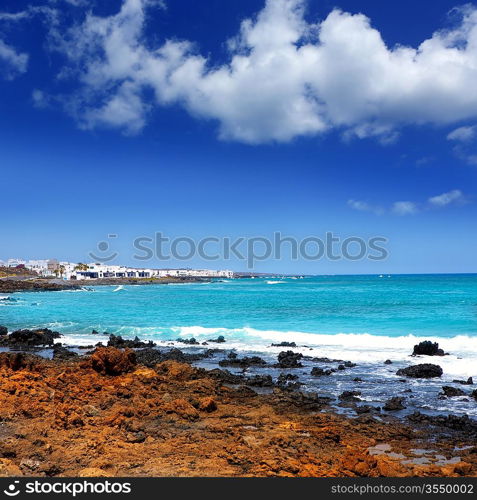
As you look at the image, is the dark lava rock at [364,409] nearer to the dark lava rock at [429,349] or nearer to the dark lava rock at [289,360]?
the dark lava rock at [289,360]

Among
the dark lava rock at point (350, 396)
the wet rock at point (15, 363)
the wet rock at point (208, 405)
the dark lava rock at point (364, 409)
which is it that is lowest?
the dark lava rock at point (350, 396)

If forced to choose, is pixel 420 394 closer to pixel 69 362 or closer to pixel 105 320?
pixel 69 362

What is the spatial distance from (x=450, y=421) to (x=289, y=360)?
8.80 meters

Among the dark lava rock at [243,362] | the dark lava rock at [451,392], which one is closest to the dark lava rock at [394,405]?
the dark lava rock at [451,392]

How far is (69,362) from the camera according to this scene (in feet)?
60.8

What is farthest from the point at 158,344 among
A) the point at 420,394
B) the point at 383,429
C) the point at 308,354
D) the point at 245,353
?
the point at 383,429

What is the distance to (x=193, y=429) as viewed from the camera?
33.1 feet

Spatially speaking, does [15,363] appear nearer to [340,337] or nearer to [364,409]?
[364,409]

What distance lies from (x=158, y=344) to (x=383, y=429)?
58.4ft

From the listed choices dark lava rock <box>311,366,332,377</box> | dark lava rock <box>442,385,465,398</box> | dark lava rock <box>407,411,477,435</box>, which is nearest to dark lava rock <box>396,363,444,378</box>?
dark lava rock <box>442,385,465,398</box>

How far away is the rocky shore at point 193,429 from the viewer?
25.2ft

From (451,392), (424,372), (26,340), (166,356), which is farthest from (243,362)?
(26,340)

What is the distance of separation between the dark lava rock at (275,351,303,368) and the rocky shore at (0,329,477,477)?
2.88 m

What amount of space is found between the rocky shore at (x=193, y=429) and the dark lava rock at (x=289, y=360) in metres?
2.88
